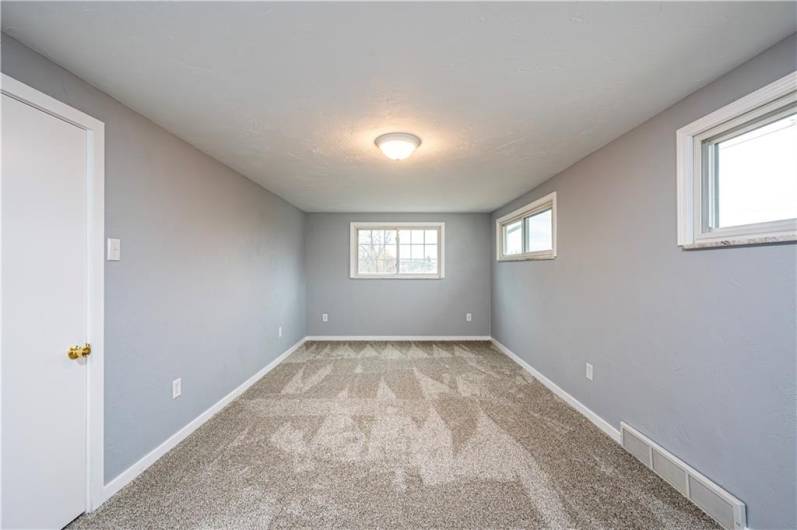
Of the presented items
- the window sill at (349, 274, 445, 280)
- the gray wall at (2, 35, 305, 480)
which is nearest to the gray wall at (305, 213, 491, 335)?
the window sill at (349, 274, 445, 280)

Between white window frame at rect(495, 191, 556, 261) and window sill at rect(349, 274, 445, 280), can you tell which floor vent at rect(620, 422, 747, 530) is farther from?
window sill at rect(349, 274, 445, 280)

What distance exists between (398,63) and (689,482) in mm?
2625

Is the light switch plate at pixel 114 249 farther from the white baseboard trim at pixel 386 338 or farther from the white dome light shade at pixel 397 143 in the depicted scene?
the white baseboard trim at pixel 386 338

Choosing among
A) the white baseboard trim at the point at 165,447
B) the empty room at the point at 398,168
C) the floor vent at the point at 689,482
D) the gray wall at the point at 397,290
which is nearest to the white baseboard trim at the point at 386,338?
the gray wall at the point at 397,290

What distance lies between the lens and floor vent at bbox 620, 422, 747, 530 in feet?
4.90

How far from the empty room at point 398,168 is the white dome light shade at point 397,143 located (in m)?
0.05

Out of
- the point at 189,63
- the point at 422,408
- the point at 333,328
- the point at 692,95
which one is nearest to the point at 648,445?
the point at 422,408

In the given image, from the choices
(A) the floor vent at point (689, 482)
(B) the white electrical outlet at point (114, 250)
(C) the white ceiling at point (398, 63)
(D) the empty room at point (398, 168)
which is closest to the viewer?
(C) the white ceiling at point (398, 63)

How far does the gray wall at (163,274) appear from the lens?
68.7 inches

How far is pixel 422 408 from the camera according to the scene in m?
2.79

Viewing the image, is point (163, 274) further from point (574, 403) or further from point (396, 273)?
point (396, 273)

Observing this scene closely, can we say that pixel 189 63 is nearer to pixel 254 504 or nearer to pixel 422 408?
pixel 254 504

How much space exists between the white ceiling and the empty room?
0.04 ft

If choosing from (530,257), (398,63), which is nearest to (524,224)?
(530,257)
